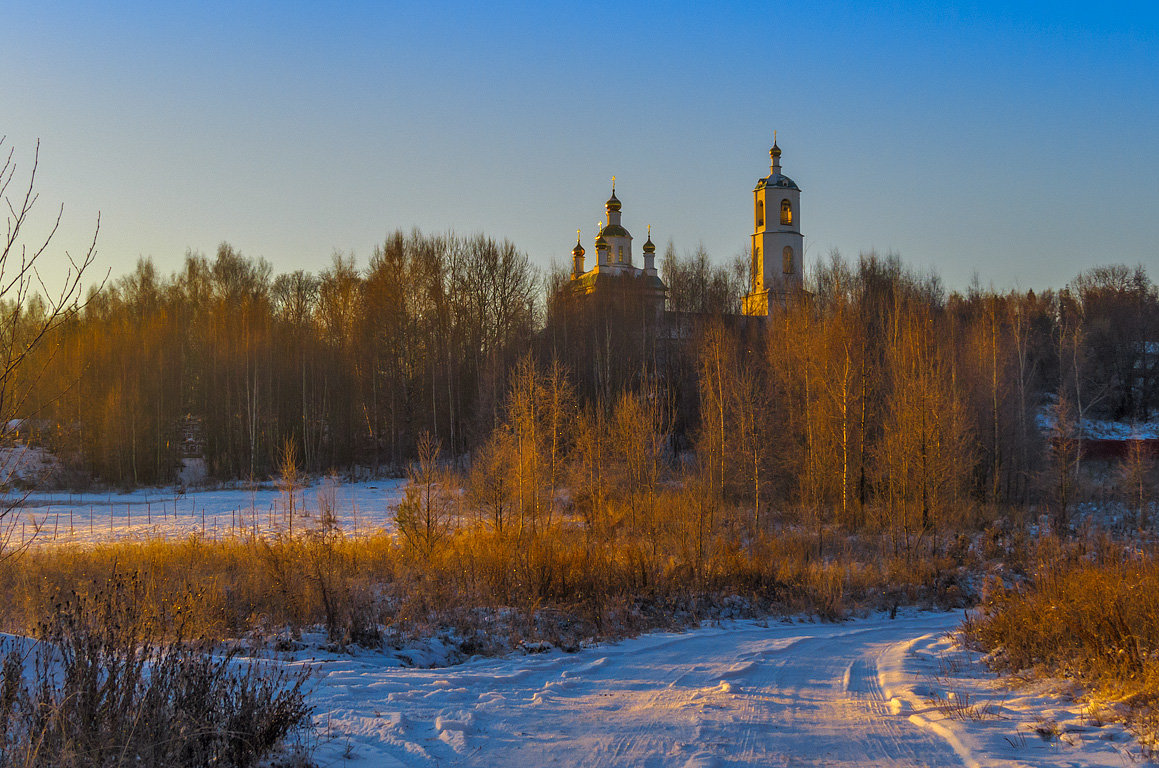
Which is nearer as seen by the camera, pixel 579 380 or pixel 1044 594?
pixel 1044 594

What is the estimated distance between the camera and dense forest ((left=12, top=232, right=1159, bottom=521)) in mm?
31531

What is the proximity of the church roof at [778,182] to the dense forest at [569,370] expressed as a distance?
38.5ft

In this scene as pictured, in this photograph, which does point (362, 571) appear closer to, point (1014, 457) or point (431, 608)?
point (431, 608)

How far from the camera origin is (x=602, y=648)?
1034cm

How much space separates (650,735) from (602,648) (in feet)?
13.7

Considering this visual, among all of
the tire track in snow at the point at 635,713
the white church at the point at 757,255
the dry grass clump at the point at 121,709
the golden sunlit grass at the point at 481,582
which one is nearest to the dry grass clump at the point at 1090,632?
the tire track in snow at the point at 635,713

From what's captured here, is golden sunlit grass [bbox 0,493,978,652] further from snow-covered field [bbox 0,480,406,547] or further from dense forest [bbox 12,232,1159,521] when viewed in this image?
dense forest [bbox 12,232,1159,521]

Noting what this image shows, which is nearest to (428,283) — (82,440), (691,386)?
(691,386)

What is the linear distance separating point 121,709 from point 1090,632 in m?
8.10

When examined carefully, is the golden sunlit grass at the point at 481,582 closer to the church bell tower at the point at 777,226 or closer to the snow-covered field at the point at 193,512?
the snow-covered field at the point at 193,512

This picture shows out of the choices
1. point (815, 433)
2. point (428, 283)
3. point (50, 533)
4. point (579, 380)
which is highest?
point (428, 283)

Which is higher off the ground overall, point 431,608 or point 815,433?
point 815,433

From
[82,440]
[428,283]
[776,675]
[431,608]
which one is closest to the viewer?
[776,675]

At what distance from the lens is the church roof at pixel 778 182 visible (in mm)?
61656
